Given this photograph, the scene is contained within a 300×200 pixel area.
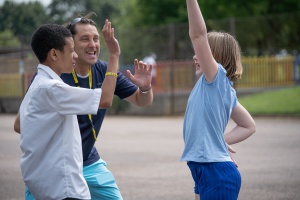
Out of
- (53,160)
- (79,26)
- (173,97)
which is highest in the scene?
(79,26)

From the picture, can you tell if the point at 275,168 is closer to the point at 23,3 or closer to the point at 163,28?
the point at 23,3

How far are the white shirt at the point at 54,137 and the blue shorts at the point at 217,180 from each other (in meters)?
0.74

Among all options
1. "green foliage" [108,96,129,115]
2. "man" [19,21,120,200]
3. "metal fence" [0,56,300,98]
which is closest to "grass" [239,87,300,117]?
"metal fence" [0,56,300,98]

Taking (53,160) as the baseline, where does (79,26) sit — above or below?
above

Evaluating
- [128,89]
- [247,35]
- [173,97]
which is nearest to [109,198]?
[128,89]

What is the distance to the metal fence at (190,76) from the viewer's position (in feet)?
67.4

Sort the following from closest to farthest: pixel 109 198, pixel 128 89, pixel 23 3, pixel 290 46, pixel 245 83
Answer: pixel 109 198
pixel 128 89
pixel 23 3
pixel 245 83
pixel 290 46

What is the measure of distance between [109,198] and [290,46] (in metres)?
22.8

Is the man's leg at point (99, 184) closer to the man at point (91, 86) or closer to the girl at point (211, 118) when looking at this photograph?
the man at point (91, 86)

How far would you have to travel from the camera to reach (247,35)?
1203 inches

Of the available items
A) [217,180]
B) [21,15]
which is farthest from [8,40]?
[217,180]

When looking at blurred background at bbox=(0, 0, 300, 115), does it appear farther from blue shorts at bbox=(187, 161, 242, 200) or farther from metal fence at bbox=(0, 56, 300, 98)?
blue shorts at bbox=(187, 161, 242, 200)

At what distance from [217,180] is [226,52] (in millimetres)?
759

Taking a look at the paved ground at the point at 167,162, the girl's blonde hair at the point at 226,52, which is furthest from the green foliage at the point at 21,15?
the girl's blonde hair at the point at 226,52
